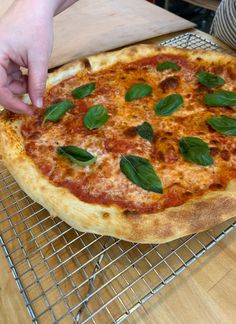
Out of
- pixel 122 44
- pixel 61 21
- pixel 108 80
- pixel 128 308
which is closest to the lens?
pixel 128 308

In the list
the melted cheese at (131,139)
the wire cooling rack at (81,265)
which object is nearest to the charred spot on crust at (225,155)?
the melted cheese at (131,139)

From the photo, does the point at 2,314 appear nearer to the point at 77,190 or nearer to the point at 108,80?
the point at 77,190

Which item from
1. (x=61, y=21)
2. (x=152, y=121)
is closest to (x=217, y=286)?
(x=152, y=121)

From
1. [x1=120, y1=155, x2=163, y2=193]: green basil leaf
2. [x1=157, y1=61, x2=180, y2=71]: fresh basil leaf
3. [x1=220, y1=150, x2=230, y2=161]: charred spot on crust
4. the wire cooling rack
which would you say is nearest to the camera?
the wire cooling rack

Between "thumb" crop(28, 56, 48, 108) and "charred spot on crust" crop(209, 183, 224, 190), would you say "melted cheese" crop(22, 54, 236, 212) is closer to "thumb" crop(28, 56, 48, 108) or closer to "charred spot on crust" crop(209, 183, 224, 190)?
"charred spot on crust" crop(209, 183, 224, 190)

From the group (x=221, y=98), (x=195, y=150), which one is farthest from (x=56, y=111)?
(x=221, y=98)

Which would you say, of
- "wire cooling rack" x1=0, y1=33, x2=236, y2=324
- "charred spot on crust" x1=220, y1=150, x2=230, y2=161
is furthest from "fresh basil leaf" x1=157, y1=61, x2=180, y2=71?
"wire cooling rack" x1=0, y1=33, x2=236, y2=324
